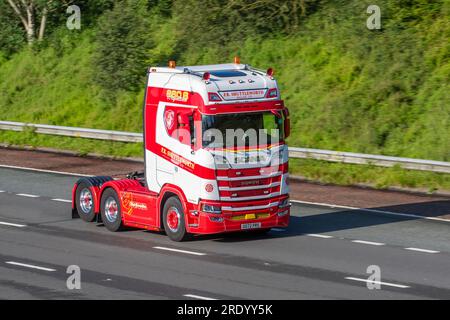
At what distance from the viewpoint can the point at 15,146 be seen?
1362 inches

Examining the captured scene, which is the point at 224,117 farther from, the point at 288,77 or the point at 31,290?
the point at 288,77

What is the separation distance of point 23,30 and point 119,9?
710 centimetres

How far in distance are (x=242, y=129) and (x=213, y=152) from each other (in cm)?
78

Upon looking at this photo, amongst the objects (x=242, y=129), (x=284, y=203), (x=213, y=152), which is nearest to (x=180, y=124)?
(x=213, y=152)

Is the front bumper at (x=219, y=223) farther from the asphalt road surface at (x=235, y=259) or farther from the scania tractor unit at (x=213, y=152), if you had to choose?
the asphalt road surface at (x=235, y=259)

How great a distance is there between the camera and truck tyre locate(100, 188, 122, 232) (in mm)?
21672

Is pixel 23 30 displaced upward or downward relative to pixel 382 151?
upward

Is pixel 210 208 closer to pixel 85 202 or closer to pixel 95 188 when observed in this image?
pixel 95 188

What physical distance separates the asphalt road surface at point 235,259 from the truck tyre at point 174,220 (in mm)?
180

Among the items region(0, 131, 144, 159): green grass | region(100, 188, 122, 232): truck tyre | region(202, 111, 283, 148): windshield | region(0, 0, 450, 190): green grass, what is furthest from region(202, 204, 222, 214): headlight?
region(0, 131, 144, 159): green grass

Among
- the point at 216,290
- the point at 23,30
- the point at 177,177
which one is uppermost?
the point at 23,30

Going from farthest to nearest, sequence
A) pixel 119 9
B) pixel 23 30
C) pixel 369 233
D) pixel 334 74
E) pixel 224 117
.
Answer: pixel 23 30 → pixel 119 9 → pixel 334 74 → pixel 369 233 → pixel 224 117

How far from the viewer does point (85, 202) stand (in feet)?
74.5

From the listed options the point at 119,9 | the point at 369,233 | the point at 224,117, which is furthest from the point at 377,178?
the point at 119,9
